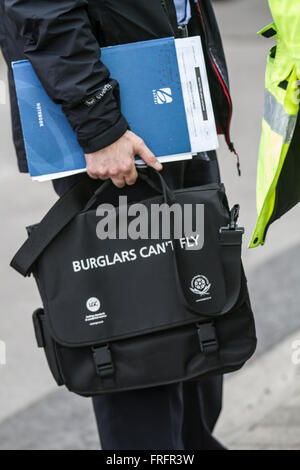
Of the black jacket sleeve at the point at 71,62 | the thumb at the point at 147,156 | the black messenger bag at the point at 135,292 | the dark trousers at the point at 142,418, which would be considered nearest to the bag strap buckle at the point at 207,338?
the black messenger bag at the point at 135,292

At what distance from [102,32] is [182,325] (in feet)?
2.83

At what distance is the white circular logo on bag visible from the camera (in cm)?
244

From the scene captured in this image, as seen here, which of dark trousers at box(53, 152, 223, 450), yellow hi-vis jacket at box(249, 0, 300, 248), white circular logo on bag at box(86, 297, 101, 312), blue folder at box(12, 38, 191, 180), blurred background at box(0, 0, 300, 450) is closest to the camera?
yellow hi-vis jacket at box(249, 0, 300, 248)

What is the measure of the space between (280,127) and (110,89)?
0.47 metres

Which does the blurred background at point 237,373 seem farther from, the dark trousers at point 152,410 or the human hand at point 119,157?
the human hand at point 119,157

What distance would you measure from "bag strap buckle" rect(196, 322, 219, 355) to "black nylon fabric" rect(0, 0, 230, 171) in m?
0.61

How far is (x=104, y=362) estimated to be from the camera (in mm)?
2453

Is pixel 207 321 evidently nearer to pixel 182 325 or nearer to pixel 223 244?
pixel 182 325

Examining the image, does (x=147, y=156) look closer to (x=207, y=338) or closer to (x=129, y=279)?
(x=129, y=279)

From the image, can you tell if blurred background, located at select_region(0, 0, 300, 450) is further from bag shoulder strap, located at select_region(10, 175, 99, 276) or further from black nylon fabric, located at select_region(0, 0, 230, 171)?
black nylon fabric, located at select_region(0, 0, 230, 171)

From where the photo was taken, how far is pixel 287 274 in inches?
178

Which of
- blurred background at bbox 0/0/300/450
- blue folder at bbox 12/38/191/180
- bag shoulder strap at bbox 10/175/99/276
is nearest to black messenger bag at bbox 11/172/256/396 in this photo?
bag shoulder strap at bbox 10/175/99/276
